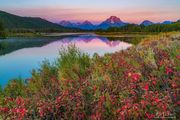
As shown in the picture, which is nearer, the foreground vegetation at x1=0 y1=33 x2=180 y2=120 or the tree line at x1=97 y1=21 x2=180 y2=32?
the foreground vegetation at x1=0 y1=33 x2=180 y2=120

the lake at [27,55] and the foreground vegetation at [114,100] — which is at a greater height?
the foreground vegetation at [114,100]

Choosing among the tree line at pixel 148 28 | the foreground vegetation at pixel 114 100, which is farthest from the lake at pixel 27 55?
the tree line at pixel 148 28

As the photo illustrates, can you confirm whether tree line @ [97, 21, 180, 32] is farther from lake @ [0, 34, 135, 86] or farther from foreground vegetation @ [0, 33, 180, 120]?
foreground vegetation @ [0, 33, 180, 120]

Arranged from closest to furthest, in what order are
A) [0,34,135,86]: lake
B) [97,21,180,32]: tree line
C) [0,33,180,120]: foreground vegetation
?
[0,33,180,120]: foreground vegetation, [0,34,135,86]: lake, [97,21,180,32]: tree line

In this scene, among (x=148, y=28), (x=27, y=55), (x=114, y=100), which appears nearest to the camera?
(x=114, y=100)

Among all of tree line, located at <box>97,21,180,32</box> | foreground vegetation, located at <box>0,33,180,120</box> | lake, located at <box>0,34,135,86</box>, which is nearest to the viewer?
foreground vegetation, located at <box>0,33,180,120</box>

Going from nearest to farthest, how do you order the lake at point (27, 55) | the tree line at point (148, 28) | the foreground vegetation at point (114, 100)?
the foreground vegetation at point (114, 100), the lake at point (27, 55), the tree line at point (148, 28)

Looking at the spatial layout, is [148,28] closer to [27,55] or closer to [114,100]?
[27,55]

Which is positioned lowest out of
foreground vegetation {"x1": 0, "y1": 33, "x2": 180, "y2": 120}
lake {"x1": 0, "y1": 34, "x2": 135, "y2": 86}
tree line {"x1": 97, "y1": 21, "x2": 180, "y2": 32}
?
tree line {"x1": 97, "y1": 21, "x2": 180, "y2": 32}

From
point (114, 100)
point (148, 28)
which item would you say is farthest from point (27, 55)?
point (148, 28)

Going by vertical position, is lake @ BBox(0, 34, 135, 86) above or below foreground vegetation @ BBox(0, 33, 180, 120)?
below

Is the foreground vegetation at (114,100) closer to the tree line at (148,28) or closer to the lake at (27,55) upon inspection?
the lake at (27,55)

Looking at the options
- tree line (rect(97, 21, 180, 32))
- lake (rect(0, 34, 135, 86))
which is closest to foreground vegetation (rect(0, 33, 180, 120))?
lake (rect(0, 34, 135, 86))

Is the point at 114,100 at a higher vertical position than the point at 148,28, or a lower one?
higher
